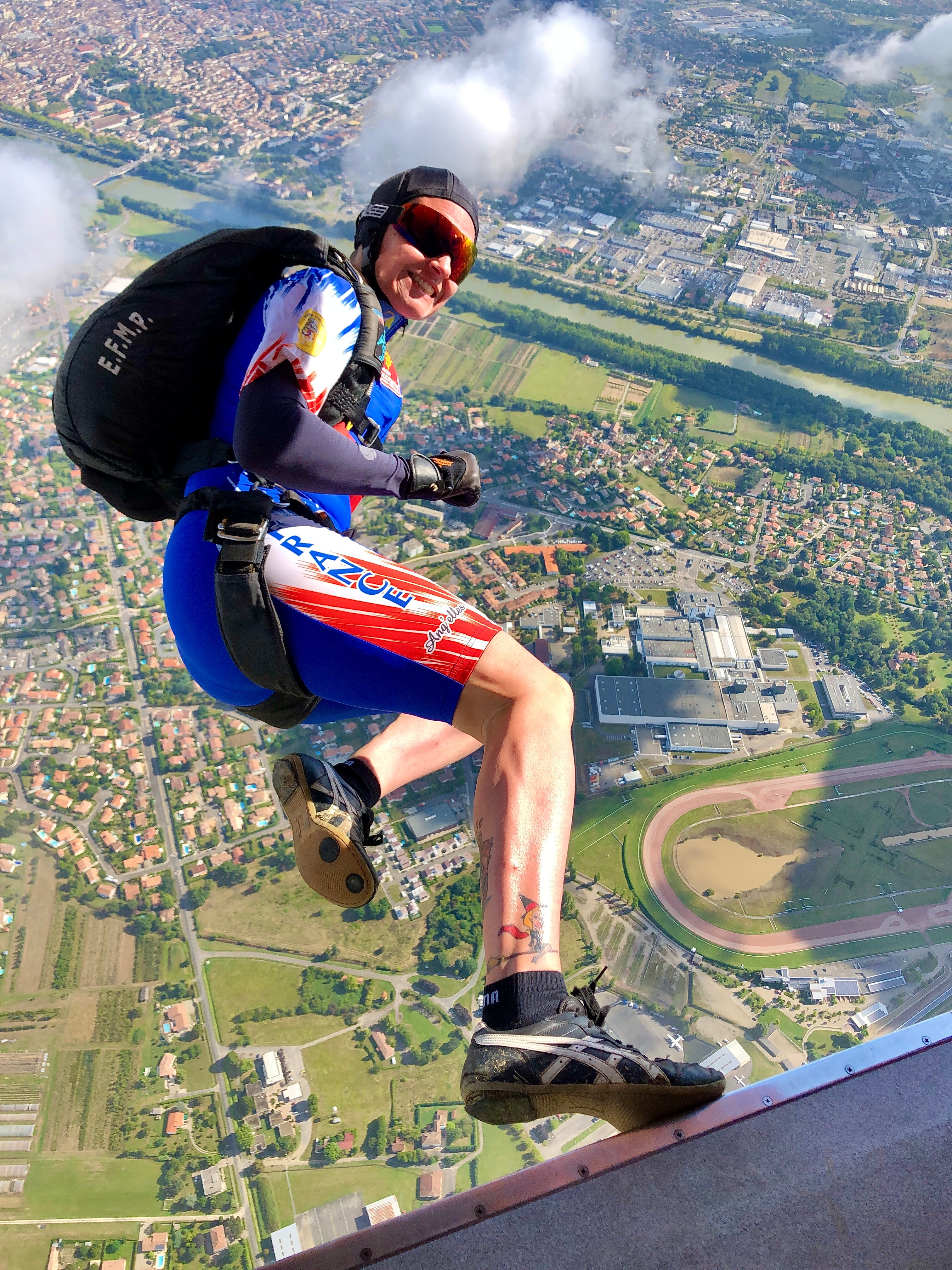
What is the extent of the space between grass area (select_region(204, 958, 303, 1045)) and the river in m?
17.9

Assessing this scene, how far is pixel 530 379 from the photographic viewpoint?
Answer: 19.7 meters

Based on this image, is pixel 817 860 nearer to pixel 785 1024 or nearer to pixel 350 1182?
pixel 785 1024

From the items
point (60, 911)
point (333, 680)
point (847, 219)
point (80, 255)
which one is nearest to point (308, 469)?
point (333, 680)

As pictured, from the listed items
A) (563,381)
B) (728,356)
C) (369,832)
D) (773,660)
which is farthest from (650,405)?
(369,832)

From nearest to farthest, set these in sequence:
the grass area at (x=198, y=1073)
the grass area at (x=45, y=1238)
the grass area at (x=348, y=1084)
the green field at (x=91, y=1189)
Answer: the grass area at (x=45, y=1238) → the green field at (x=91, y=1189) → the grass area at (x=348, y=1084) → the grass area at (x=198, y=1073)

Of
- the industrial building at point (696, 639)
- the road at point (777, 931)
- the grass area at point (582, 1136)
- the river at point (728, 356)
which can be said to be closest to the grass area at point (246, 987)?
the grass area at point (582, 1136)

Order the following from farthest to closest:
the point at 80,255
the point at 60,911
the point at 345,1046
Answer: the point at 80,255, the point at 60,911, the point at 345,1046

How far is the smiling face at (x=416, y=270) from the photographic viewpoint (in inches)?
64.6

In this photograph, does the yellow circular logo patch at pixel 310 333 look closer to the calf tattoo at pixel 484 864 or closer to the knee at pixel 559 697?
the knee at pixel 559 697

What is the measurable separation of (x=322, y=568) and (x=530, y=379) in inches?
765

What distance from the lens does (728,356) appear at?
2066 cm

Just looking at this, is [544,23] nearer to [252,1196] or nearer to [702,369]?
[702,369]

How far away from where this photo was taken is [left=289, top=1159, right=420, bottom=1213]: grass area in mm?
7773

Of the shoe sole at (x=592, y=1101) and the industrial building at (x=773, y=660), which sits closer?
the shoe sole at (x=592, y=1101)
